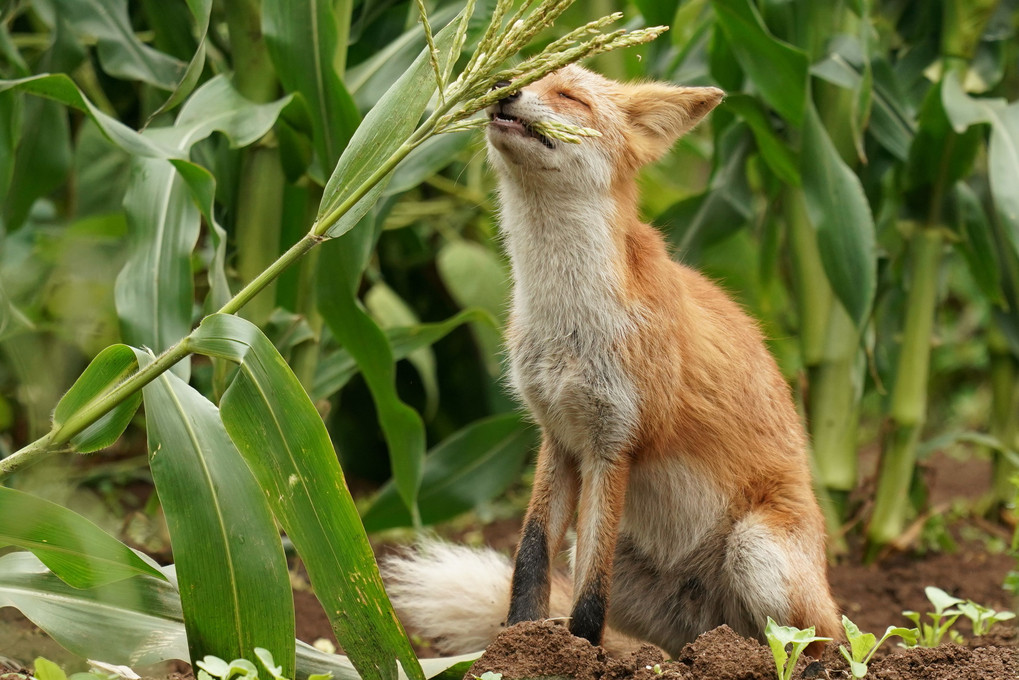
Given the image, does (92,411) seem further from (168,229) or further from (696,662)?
(696,662)

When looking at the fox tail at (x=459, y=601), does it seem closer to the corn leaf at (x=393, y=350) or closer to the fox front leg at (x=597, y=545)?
the fox front leg at (x=597, y=545)

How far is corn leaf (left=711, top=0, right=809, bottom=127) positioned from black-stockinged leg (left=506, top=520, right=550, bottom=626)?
8.54 ft

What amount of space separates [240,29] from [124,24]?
1.95 ft

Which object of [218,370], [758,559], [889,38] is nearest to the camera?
[758,559]

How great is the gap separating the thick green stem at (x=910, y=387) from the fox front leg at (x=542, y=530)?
2807 mm

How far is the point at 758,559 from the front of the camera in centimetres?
381

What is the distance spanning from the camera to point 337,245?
441 centimetres

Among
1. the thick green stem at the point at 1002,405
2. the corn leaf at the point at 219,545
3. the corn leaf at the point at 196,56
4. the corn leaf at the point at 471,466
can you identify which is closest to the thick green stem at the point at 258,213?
the corn leaf at the point at 196,56

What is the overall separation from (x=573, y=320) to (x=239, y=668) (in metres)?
1.77

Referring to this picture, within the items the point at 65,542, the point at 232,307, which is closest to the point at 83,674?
the point at 65,542

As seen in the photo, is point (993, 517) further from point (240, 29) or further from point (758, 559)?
point (240, 29)

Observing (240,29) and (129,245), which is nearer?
(129,245)

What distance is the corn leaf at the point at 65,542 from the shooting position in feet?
8.98

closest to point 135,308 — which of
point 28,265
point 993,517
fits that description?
point 28,265
